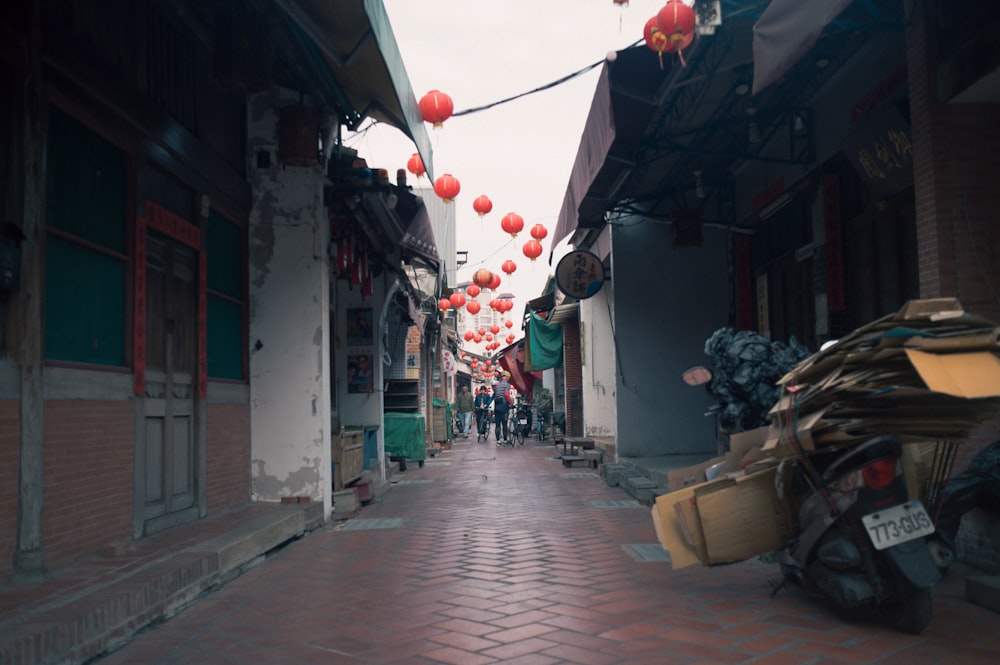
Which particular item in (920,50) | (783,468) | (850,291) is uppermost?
(920,50)

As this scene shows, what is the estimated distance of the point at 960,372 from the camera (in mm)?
3707

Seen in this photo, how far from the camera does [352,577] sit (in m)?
6.18

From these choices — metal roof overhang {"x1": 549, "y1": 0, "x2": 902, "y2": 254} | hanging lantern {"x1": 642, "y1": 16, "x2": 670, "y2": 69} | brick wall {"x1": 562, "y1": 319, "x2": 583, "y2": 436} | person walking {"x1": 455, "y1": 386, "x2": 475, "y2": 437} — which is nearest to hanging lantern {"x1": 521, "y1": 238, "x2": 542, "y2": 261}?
metal roof overhang {"x1": 549, "y1": 0, "x2": 902, "y2": 254}

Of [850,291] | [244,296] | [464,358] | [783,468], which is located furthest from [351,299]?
[464,358]

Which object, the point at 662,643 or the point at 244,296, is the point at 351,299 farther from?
the point at 662,643

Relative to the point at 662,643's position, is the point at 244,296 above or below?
above

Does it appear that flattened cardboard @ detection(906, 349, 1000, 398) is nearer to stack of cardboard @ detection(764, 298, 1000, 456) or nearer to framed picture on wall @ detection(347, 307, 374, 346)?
stack of cardboard @ detection(764, 298, 1000, 456)

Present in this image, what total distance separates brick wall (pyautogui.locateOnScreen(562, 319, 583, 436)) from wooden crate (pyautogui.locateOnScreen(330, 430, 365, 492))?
10.3 meters

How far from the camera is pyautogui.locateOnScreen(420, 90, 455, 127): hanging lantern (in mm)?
8742

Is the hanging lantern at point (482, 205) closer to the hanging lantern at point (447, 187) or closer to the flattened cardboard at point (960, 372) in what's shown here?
the hanging lantern at point (447, 187)

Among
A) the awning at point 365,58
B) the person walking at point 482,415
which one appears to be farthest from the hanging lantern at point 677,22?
the person walking at point 482,415

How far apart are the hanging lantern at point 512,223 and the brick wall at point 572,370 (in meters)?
8.06

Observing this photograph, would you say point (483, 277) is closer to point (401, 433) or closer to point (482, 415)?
point (401, 433)

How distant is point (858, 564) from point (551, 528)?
4.40m
